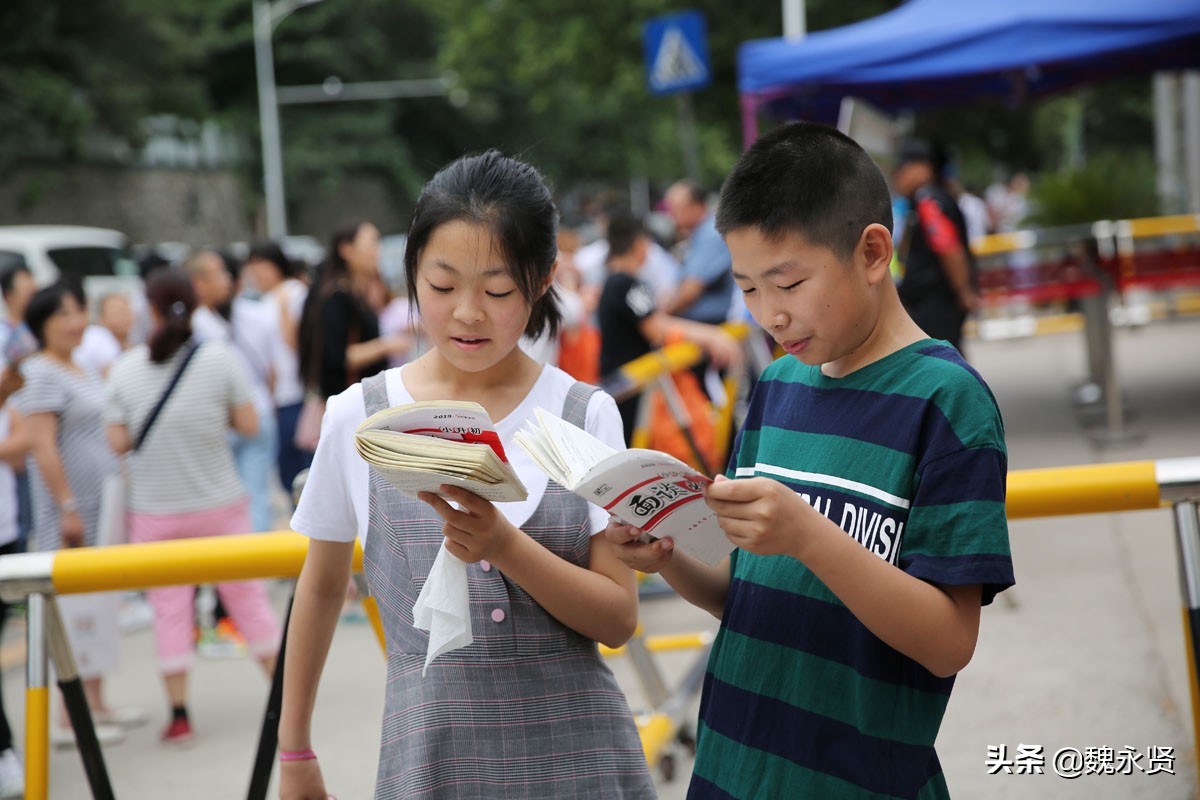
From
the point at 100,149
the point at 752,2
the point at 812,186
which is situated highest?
the point at 100,149

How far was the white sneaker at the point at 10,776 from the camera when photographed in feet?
14.4

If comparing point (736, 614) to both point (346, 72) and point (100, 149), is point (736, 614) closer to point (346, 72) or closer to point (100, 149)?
point (100, 149)

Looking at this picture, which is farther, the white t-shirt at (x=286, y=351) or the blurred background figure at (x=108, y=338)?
the blurred background figure at (x=108, y=338)

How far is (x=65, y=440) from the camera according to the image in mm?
6059

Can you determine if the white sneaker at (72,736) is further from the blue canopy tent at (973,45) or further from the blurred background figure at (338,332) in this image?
the blue canopy tent at (973,45)

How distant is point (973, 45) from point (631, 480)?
827cm

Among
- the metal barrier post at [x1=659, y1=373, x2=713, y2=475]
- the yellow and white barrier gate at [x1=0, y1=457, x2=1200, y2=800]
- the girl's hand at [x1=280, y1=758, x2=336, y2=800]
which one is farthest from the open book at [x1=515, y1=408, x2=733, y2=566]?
the metal barrier post at [x1=659, y1=373, x2=713, y2=475]

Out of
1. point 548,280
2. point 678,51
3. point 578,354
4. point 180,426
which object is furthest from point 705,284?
point 548,280

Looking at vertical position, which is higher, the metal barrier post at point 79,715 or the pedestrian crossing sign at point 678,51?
the pedestrian crossing sign at point 678,51

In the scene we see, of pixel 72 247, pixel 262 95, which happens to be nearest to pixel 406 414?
pixel 72 247

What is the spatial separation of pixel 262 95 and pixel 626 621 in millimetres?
37168

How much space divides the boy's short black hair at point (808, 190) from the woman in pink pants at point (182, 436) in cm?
406

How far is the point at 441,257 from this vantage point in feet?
6.51

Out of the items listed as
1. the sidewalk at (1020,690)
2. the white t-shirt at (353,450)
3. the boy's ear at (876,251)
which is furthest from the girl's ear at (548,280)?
the sidewalk at (1020,690)
